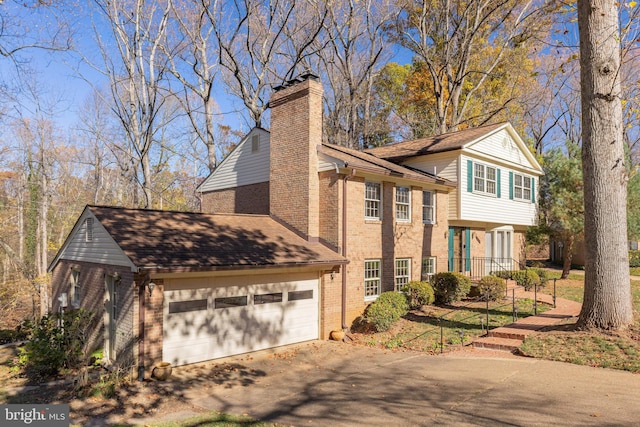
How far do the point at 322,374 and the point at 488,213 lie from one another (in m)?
13.3

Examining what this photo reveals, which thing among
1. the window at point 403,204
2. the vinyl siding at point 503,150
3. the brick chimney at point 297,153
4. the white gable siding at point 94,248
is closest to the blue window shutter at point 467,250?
the vinyl siding at point 503,150

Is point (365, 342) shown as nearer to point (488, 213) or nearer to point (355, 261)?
point (355, 261)

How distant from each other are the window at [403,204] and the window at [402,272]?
5.46 feet

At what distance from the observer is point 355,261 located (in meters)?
14.1

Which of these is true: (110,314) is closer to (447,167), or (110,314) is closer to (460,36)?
(447,167)

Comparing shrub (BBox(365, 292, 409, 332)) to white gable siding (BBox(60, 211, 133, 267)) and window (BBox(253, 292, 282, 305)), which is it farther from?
white gable siding (BBox(60, 211, 133, 267))

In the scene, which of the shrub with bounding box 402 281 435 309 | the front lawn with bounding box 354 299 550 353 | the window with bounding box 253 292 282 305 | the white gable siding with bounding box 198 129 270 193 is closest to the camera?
the window with bounding box 253 292 282 305

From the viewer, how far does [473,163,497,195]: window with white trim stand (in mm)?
18931

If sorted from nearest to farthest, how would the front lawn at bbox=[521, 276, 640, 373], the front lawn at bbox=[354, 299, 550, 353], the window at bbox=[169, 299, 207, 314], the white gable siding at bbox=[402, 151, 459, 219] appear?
the front lawn at bbox=[521, 276, 640, 373]
the window at bbox=[169, 299, 207, 314]
the front lawn at bbox=[354, 299, 550, 353]
the white gable siding at bbox=[402, 151, 459, 219]

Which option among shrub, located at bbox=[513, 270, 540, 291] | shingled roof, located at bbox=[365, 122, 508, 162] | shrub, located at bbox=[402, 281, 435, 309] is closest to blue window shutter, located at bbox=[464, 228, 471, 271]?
shrub, located at bbox=[513, 270, 540, 291]

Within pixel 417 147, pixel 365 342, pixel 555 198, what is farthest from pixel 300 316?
pixel 555 198

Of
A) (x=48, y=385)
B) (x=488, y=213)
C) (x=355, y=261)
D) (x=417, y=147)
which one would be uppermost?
(x=417, y=147)

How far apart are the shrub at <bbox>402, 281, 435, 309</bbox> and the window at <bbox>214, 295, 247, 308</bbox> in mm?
6815

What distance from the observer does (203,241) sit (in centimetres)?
1130
